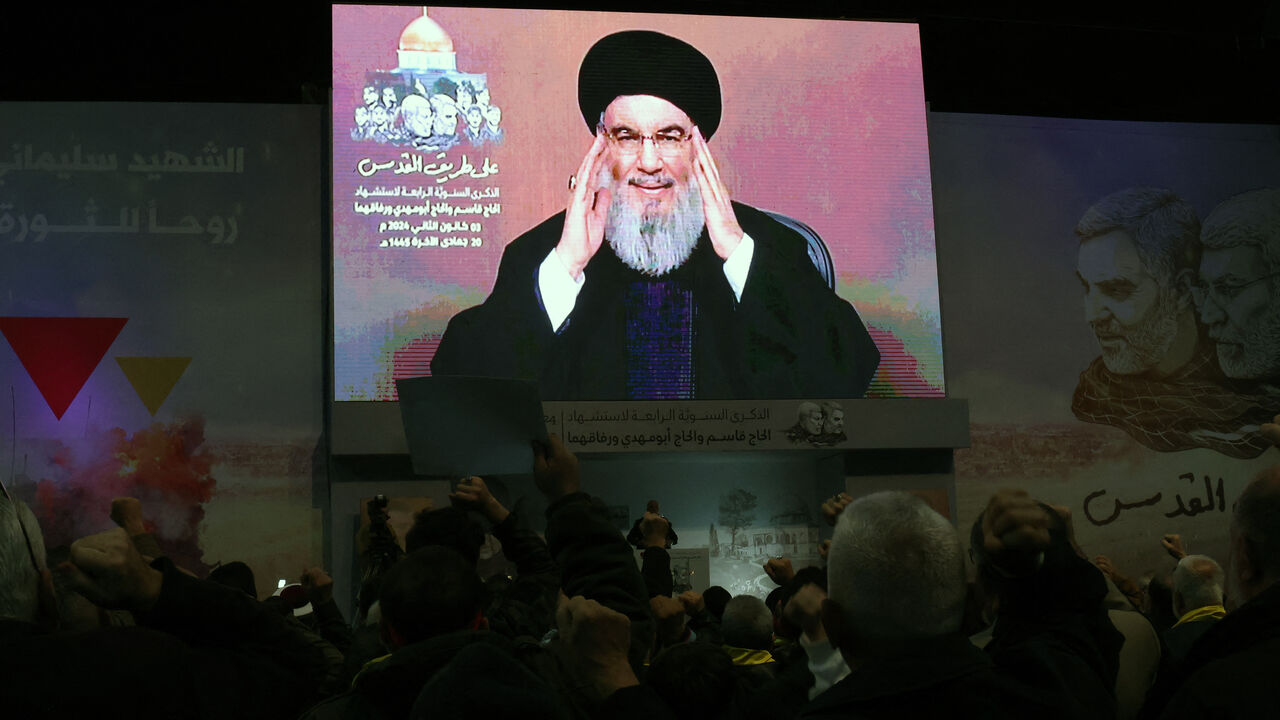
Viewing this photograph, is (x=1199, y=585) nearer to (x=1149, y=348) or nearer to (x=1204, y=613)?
(x=1204, y=613)

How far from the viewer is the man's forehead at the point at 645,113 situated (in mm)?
9445

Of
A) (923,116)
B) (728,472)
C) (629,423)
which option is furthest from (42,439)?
(923,116)

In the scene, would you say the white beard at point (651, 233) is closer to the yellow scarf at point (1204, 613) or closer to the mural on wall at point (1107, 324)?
the mural on wall at point (1107, 324)

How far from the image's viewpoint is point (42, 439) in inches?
346

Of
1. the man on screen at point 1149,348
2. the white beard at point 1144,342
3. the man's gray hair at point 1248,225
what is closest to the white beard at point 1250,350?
the man on screen at point 1149,348

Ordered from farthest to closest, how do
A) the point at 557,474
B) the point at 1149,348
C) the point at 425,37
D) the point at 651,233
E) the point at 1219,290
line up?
the point at 1219,290 → the point at 1149,348 → the point at 425,37 → the point at 651,233 → the point at 557,474

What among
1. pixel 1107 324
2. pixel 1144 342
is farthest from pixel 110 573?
pixel 1144 342

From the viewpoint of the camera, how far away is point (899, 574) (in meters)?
1.43

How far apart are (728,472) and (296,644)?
7.84 meters

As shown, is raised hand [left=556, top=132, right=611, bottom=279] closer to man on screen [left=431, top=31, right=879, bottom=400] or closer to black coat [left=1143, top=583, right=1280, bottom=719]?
man on screen [left=431, top=31, right=879, bottom=400]

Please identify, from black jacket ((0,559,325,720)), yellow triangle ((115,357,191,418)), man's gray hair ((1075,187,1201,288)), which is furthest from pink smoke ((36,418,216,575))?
man's gray hair ((1075,187,1201,288))

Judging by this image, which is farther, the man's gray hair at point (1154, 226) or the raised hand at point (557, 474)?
the man's gray hair at point (1154, 226)

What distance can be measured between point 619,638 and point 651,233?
741 cm

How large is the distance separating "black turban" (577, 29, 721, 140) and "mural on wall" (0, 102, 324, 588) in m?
2.35
